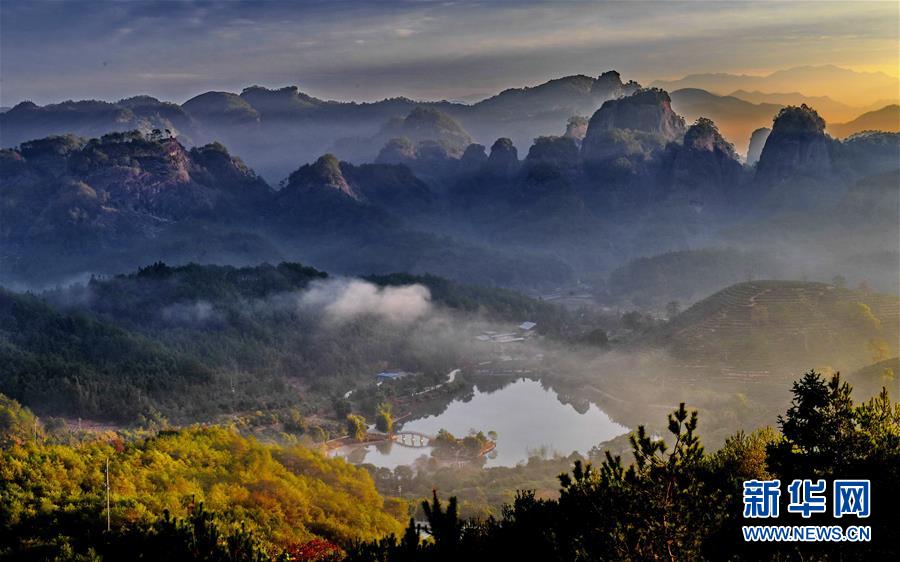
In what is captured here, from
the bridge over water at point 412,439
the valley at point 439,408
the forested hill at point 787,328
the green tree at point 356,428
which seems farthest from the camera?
the forested hill at point 787,328

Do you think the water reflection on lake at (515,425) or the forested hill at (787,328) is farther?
the forested hill at (787,328)

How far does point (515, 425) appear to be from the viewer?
99688 mm

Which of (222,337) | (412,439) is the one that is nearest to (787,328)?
(412,439)

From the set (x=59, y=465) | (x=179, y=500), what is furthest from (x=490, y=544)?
(x=59, y=465)

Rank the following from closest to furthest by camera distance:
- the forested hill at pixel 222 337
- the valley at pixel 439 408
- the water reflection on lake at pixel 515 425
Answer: the valley at pixel 439 408 < the water reflection on lake at pixel 515 425 < the forested hill at pixel 222 337

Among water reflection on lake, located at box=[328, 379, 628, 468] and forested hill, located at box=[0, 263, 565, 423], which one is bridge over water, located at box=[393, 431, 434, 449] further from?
forested hill, located at box=[0, 263, 565, 423]

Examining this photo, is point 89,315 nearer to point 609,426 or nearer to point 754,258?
point 609,426

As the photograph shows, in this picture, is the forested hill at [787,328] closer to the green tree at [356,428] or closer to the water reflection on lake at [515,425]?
the water reflection on lake at [515,425]

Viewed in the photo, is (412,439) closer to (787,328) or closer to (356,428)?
(356,428)

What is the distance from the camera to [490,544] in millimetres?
29547

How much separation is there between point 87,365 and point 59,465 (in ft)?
182

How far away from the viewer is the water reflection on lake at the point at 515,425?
3477 inches

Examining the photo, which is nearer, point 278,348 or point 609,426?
point 609,426

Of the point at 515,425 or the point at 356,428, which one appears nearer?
the point at 356,428
